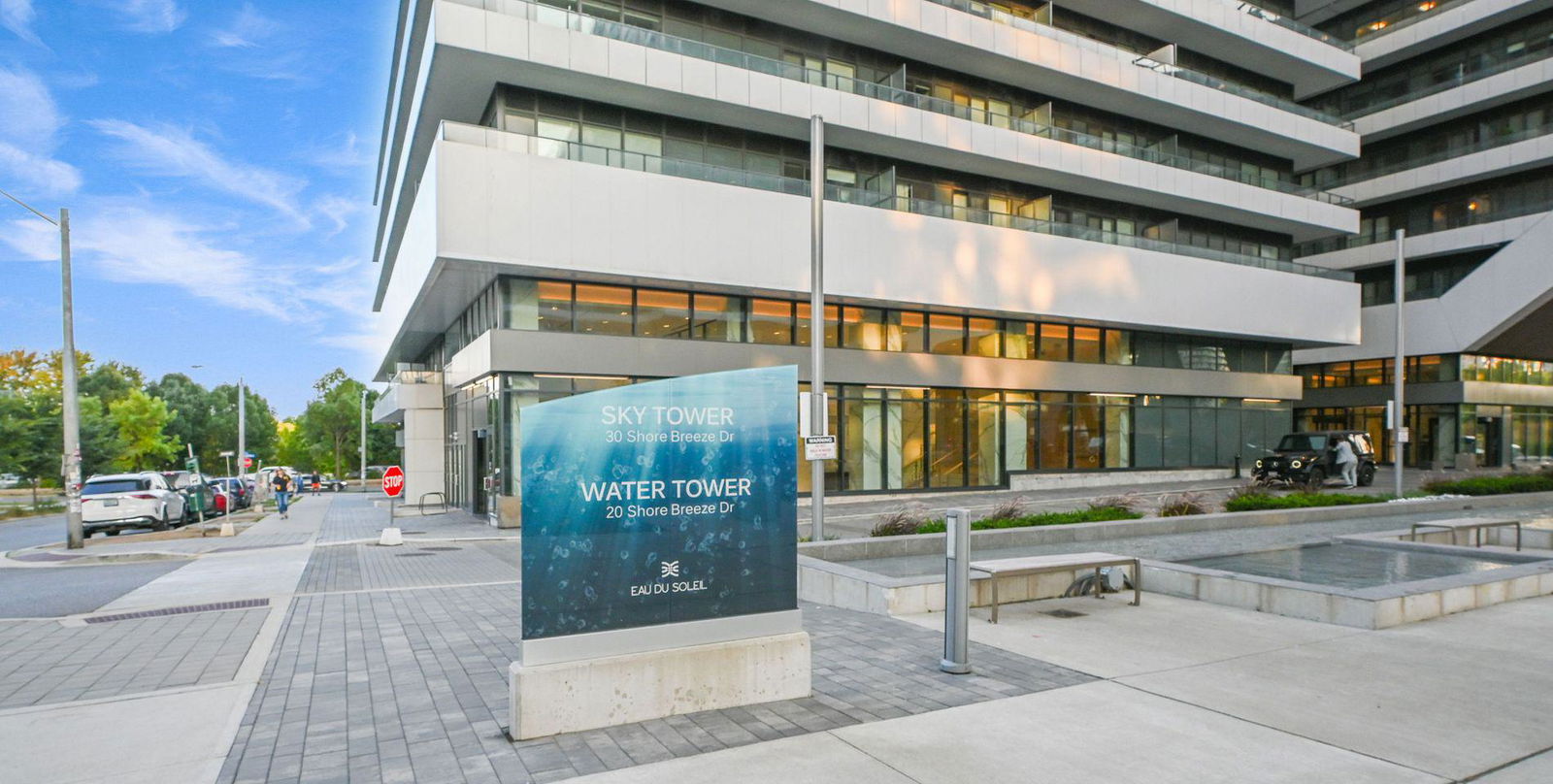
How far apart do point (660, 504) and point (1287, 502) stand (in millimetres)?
18386

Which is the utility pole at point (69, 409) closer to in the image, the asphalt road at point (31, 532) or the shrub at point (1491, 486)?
the asphalt road at point (31, 532)

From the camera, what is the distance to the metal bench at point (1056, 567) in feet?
29.2

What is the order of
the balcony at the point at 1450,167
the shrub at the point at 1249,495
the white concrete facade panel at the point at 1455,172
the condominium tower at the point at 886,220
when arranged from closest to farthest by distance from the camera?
the shrub at the point at 1249,495 < the condominium tower at the point at 886,220 < the white concrete facade panel at the point at 1455,172 < the balcony at the point at 1450,167

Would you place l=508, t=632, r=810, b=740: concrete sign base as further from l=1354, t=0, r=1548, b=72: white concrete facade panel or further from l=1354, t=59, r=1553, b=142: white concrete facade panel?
l=1354, t=0, r=1548, b=72: white concrete facade panel

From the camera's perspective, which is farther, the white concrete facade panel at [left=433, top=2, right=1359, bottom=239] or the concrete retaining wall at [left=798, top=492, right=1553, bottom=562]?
the white concrete facade panel at [left=433, top=2, right=1359, bottom=239]

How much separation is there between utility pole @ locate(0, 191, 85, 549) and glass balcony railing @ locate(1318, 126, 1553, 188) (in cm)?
5537

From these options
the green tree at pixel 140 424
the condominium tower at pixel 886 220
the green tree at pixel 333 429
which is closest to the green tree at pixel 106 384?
the green tree at pixel 140 424

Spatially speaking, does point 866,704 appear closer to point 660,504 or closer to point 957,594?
point 957,594

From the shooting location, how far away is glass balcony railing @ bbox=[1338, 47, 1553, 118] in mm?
39750

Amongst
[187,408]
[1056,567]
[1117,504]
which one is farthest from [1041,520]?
[187,408]

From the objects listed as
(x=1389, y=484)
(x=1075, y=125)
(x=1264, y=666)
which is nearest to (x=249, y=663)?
(x=1264, y=666)

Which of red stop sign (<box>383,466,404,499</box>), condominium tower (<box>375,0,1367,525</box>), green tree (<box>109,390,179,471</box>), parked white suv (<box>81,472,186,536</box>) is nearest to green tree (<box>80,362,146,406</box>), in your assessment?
green tree (<box>109,390,179,471</box>)

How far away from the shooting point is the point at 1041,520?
15.2 m

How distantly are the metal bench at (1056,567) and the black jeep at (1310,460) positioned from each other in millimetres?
19463
